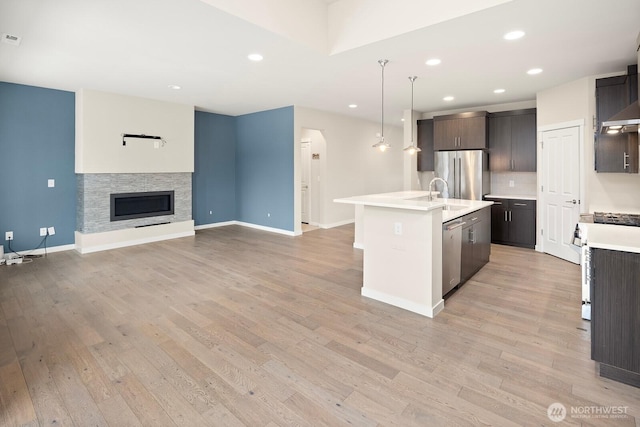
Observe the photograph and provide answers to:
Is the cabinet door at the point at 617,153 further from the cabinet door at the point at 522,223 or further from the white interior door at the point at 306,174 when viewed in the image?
the white interior door at the point at 306,174

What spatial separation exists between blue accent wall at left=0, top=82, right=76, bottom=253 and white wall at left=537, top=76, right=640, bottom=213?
7.91 m

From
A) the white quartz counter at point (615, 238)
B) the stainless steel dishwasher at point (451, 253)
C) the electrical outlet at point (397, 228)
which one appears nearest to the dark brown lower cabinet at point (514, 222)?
the stainless steel dishwasher at point (451, 253)

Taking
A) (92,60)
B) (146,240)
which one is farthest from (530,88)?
(146,240)

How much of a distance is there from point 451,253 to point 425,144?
4237 millimetres

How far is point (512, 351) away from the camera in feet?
8.41

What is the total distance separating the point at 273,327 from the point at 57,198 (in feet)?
16.7

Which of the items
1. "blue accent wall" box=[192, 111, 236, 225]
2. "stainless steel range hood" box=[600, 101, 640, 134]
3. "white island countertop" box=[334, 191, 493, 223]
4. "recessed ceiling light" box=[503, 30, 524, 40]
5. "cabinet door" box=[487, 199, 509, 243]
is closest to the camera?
"stainless steel range hood" box=[600, 101, 640, 134]

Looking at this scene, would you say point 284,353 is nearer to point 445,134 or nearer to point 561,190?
point 561,190

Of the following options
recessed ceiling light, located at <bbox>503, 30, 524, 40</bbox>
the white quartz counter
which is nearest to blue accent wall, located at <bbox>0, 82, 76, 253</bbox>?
recessed ceiling light, located at <bbox>503, 30, 524, 40</bbox>

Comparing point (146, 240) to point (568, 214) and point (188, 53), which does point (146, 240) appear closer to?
point (188, 53)

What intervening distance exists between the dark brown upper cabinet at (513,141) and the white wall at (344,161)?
320 cm

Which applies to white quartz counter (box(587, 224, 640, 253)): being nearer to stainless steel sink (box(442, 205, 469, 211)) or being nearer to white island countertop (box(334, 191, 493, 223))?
white island countertop (box(334, 191, 493, 223))

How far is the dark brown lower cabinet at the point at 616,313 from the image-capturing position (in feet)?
6.79

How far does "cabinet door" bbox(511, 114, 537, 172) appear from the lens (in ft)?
19.7
